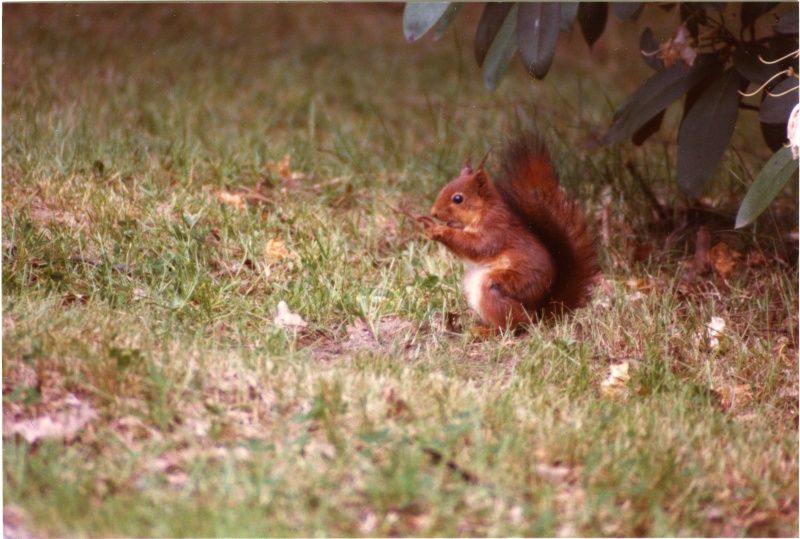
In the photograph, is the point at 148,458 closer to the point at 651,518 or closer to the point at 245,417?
the point at 245,417

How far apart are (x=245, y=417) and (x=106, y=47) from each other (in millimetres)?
4072

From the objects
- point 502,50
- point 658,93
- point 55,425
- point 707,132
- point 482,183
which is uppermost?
point 502,50

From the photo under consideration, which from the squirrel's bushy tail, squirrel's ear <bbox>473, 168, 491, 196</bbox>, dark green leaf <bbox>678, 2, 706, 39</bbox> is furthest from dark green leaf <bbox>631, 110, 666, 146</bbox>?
squirrel's ear <bbox>473, 168, 491, 196</bbox>

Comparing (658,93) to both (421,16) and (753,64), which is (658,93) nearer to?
(753,64)

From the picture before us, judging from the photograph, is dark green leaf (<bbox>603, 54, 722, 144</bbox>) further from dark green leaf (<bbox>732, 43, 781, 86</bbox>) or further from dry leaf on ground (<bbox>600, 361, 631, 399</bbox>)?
dry leaf on ground (<bbox>600, 361, 631, 399</bbox>)

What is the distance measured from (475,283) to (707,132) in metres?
0.99

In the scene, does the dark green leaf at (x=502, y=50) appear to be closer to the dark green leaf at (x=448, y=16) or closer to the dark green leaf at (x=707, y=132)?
the dark green leaf at (x=448, y=16)

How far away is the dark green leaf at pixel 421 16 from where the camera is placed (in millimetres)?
2646

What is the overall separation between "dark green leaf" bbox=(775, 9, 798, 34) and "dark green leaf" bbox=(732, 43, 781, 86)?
15 centimetres

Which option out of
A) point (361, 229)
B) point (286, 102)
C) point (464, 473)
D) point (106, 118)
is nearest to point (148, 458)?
point (464, 473)

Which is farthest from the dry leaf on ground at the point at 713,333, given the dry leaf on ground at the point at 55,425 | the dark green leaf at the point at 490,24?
the dry leaf on ground at the point at 55,425

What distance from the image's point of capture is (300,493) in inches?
74.7

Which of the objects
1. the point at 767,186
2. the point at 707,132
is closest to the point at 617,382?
the point at 767,186

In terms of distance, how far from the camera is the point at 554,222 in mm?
2904
